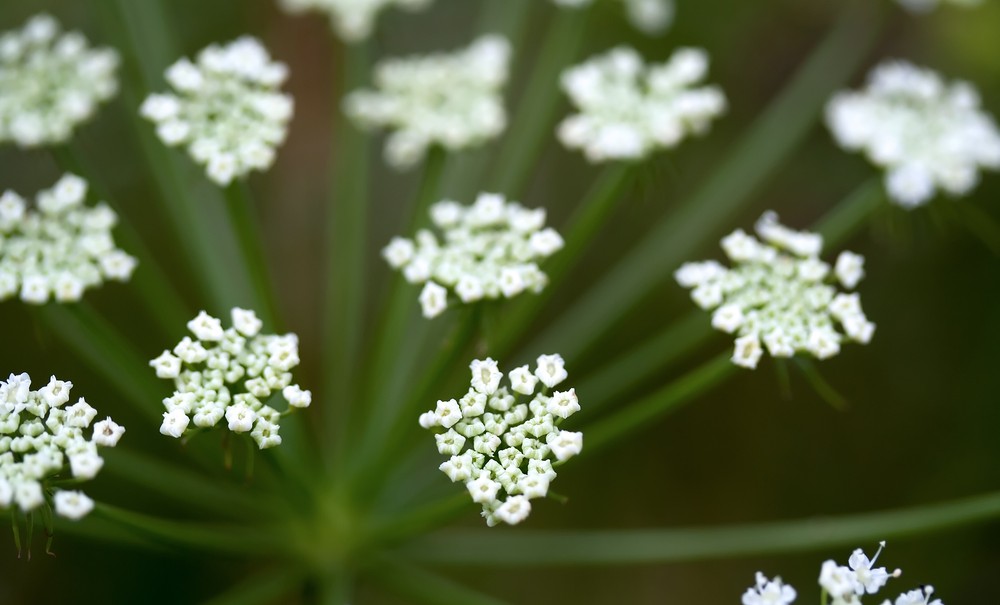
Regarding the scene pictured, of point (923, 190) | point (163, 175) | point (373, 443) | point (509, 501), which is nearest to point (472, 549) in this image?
point (373, 443)

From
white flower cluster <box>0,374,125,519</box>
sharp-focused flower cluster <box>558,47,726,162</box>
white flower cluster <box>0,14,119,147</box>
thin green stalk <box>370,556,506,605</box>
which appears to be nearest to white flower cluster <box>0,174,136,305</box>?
white flower cluster <box>0,14,119,147</box>

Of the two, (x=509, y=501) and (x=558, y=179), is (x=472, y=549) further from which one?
(x=558, y=179)

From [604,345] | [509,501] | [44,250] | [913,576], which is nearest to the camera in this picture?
[509,501]

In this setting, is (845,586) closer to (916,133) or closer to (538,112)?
(916,133)

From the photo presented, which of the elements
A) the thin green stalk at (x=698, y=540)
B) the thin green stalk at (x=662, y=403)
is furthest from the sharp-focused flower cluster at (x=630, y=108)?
the thin green stalk at (x=698, y=540)

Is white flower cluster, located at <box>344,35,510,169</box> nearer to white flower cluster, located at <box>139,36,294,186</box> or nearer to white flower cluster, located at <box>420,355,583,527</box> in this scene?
white flower cluster, located at <box>139,36,294,186</box>

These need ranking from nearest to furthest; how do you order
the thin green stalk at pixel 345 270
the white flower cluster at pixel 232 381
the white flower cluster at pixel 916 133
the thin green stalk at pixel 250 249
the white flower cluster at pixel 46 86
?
1. the white flower cluster at pixel 232 381
2. the thin green stalk at pixel 250 249
3. the white flower cluster at pixel 46 86
4. the white flower cluster at pixel 916 133
5. the thin green stalk at pixel 345 270

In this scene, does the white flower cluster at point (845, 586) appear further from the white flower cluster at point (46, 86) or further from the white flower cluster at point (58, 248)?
the white flower cluster at point (46, 86)
